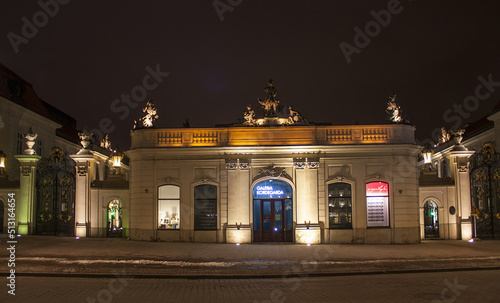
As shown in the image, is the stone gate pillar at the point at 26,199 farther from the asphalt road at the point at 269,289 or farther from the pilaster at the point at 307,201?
the pilaster at the point at 307,201

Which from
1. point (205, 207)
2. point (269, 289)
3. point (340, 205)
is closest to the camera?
point (269, 289)

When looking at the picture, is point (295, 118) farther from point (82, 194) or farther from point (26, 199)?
point (26, 199)

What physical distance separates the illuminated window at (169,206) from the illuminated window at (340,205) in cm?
866

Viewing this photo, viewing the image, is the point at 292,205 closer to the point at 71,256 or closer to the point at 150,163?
the point at 150,163

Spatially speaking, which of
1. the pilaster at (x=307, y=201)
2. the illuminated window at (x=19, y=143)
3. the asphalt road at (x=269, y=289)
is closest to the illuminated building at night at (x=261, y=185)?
the pilaster at (x=307, y=201)

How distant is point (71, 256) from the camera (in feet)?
61.4

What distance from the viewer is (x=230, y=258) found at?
18906 mm

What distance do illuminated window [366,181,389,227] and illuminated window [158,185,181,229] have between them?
10.8 m

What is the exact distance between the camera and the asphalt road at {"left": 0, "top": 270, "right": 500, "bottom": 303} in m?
11.0

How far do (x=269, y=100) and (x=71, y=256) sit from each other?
45.7 feet

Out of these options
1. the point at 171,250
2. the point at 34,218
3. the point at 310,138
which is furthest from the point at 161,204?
the point at 310,138

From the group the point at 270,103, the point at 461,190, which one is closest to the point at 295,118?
the point at 270,103

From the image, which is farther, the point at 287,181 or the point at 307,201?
the point at 287,181

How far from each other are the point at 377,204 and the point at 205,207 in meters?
9.76
